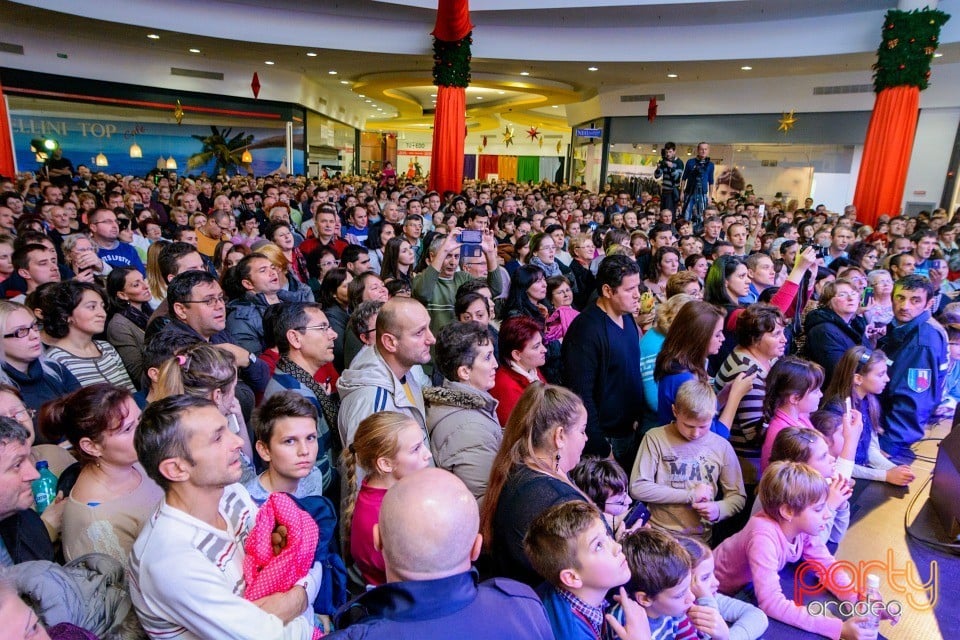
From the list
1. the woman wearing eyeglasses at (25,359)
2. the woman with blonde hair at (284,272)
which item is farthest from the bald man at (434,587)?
the woman with blonde hair at (284,272)

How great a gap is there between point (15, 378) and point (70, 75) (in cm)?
1343

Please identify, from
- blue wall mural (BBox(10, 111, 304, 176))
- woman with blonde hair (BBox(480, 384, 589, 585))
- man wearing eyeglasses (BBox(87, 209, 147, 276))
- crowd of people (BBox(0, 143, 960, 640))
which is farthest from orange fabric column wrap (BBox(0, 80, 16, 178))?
woman with blonde hair (BBox(480, 384, 589, 585))

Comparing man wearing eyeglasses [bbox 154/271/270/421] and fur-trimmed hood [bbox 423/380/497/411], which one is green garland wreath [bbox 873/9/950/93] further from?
man wearing eyeglasses [bbox 154/271/270/421]

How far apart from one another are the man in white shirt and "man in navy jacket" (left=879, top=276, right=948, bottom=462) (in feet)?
11.0

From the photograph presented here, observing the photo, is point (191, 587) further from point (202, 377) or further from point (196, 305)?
point (196, 305)

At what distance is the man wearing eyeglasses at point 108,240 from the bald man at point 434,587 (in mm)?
4314

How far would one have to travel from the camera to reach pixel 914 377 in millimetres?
3395

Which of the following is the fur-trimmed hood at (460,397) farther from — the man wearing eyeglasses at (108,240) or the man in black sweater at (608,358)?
the man wearing eyeglasses at (108,240)

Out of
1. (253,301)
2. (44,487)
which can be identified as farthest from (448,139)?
(44,487)

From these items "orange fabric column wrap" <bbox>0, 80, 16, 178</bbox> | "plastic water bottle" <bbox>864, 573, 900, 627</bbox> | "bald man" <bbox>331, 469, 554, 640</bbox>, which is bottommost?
"plastic water bottle" <bbox>864, 573, 900, 627</bbox>

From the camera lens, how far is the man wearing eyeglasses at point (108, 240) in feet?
15.2

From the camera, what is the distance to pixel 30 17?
425 inches

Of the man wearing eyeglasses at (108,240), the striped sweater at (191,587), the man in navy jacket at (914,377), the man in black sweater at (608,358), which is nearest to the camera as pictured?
the striped sweater at (191,587)

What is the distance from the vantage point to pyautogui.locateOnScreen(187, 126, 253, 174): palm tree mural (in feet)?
50.4
